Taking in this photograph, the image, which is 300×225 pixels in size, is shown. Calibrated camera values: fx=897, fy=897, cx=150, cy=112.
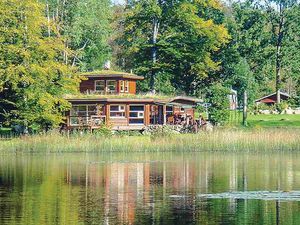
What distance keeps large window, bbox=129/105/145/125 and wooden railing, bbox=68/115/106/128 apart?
265 cm

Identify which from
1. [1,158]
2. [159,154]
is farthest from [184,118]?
[1,158]

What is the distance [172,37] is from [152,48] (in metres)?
2.28

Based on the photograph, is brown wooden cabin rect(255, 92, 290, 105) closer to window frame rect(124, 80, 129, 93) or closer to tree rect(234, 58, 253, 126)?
tree rect(234, 58, 253, 126)

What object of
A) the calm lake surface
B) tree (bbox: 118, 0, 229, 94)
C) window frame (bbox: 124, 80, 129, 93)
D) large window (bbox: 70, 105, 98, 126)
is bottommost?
the calm lake surface

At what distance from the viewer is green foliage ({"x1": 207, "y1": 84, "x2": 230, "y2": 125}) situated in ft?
251

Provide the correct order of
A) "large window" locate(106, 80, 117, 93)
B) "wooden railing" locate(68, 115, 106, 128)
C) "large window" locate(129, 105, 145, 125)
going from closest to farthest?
"wooden railing" locate(68, 115, 106, 128)
"large window" locate(129, 105, 145, 125)
"large window" locate(106, 80, 117, 93)

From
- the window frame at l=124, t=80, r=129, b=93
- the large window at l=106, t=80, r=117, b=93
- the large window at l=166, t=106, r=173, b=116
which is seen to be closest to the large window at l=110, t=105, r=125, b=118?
the large window at l=106, t=80, r=117, b=93

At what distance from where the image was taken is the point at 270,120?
8194cm

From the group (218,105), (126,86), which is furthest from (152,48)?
(218,105)

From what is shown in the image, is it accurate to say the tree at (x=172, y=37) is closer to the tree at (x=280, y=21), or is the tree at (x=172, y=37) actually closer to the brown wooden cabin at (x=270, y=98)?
the tree at (x=280, y=21)

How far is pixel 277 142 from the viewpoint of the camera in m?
55.1

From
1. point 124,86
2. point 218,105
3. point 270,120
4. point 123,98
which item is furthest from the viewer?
point 270,120

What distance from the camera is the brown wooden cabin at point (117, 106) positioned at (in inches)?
2825

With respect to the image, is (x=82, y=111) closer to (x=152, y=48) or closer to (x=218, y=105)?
(x=152, y=48)
